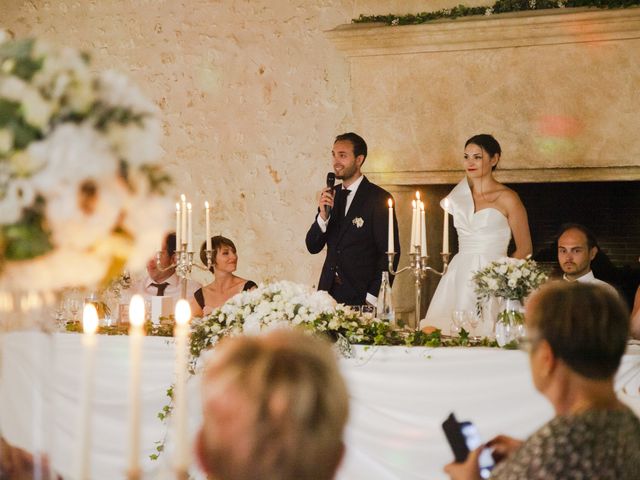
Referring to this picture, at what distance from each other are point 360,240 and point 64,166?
4279 millimetres

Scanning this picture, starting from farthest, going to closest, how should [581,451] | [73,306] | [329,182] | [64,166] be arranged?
1. [329,182]
2. [73,306]
3. [581,451]
4. [64,166]

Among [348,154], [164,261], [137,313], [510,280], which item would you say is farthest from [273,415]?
[164,261]

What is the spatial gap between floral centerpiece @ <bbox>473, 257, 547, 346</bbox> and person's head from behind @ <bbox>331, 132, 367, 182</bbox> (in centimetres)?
161

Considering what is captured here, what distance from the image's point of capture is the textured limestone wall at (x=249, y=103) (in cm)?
670

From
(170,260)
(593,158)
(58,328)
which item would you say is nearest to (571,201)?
(593,158)

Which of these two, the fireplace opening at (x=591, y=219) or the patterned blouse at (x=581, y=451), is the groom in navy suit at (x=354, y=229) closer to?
the fireplace opening at (x=591, y=219)

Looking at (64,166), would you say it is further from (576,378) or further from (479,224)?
(479,224)

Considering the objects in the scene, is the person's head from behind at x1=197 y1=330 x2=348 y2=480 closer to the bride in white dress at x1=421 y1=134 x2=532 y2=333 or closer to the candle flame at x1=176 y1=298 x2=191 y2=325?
the candle flame at x1=176 y1=298 x2=191 y2=325

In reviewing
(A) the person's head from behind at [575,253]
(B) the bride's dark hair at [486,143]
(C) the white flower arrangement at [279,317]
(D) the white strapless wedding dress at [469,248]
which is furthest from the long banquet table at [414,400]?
(B) the bride's dark hair at [486,143]

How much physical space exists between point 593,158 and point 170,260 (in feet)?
8.66

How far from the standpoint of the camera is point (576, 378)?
186 centimetres

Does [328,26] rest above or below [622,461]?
above

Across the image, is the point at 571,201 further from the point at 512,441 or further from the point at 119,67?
the point at 512,441

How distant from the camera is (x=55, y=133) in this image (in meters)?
1.13
